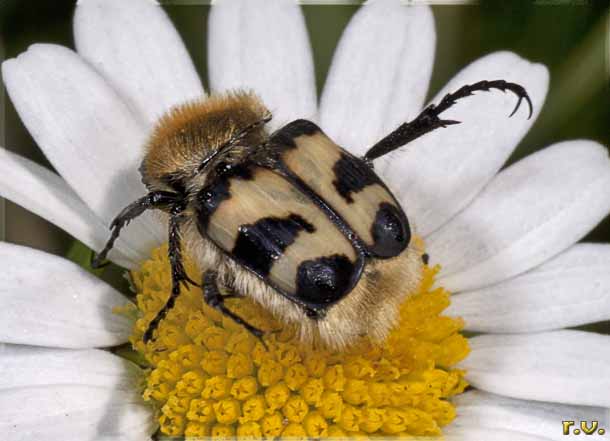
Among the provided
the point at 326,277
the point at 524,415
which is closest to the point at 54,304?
the point at 326,277

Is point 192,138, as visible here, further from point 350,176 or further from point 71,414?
point 71,414

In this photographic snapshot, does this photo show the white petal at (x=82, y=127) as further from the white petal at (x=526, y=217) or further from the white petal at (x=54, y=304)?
the white petal at (x=526, y=217)

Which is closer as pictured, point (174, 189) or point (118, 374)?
point (174, 189)

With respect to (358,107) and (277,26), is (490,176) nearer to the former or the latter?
(358,107)

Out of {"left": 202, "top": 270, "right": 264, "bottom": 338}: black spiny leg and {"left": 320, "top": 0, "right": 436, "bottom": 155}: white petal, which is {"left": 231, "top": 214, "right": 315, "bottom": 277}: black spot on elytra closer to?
{"left": 202, "top": 270, "right": 264, "bottom": 338}: black spiny leg

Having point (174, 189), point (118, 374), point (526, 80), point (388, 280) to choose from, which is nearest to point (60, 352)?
point (118, 374)
